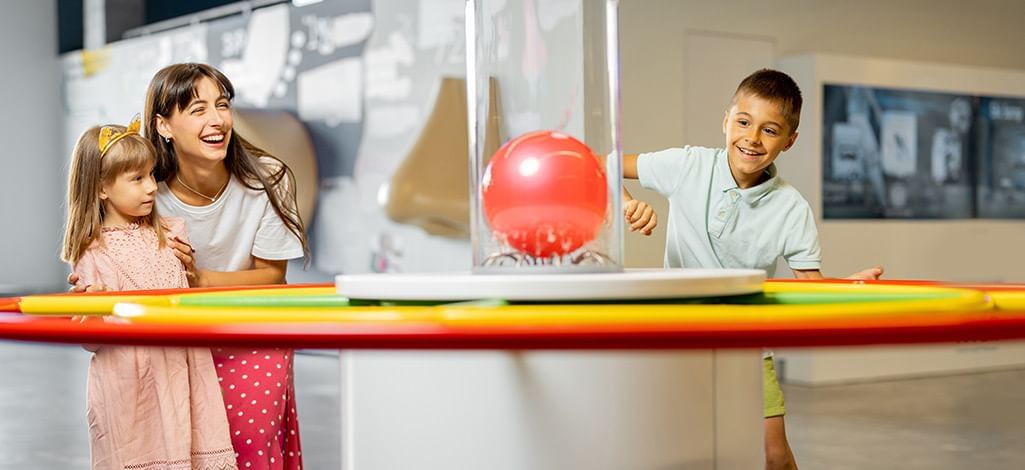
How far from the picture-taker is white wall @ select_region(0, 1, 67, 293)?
9.07m

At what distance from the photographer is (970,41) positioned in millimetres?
5930

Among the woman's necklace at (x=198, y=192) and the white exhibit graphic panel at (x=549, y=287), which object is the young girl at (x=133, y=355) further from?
the white exhibit graphic panel at (x=549, y=287)

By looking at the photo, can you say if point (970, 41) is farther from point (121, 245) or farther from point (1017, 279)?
point (121, 245)

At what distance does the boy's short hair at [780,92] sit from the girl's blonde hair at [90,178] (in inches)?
40.1

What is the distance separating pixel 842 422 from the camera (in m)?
3.96

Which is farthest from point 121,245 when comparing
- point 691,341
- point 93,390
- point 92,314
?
point 691,341

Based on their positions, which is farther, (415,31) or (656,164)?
(415,31)

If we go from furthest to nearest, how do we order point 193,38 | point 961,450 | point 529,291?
point 193,38 → point 961,450 → point 529,291

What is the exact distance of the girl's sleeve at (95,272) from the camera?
179 centimetres

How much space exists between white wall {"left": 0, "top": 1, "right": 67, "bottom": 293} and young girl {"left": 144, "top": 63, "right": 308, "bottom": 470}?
760 cm

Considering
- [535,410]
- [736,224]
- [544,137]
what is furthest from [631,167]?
[535,410]

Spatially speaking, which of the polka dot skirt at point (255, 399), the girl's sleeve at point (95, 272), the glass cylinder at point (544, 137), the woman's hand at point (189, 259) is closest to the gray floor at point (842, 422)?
the polka dot skirt at point (255, 399)

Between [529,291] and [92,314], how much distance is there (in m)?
0.44

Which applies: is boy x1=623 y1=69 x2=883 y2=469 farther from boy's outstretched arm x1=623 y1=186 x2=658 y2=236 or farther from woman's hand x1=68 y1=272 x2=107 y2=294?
woman's hand x1=68 y1=272 x2=107 y2=294
